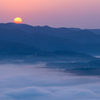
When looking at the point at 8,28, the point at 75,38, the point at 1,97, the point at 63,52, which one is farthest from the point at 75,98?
the point at 75,38

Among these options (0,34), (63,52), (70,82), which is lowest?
(70,82)

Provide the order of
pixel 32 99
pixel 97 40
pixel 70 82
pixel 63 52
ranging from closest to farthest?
pixel 32 99 < pixel 70 82 < pixel 63 52 < pixel 97 40

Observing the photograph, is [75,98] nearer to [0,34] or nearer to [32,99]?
[32,99]

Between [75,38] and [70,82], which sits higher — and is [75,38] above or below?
above

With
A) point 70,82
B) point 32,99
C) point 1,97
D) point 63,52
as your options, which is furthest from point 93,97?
point 63,52

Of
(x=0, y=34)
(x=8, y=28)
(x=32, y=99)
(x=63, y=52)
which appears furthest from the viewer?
(x=8, y=28)

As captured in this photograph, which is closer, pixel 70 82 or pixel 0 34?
pixel 70 82

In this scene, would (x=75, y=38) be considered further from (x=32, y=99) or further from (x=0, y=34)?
(x=32, y=99)
